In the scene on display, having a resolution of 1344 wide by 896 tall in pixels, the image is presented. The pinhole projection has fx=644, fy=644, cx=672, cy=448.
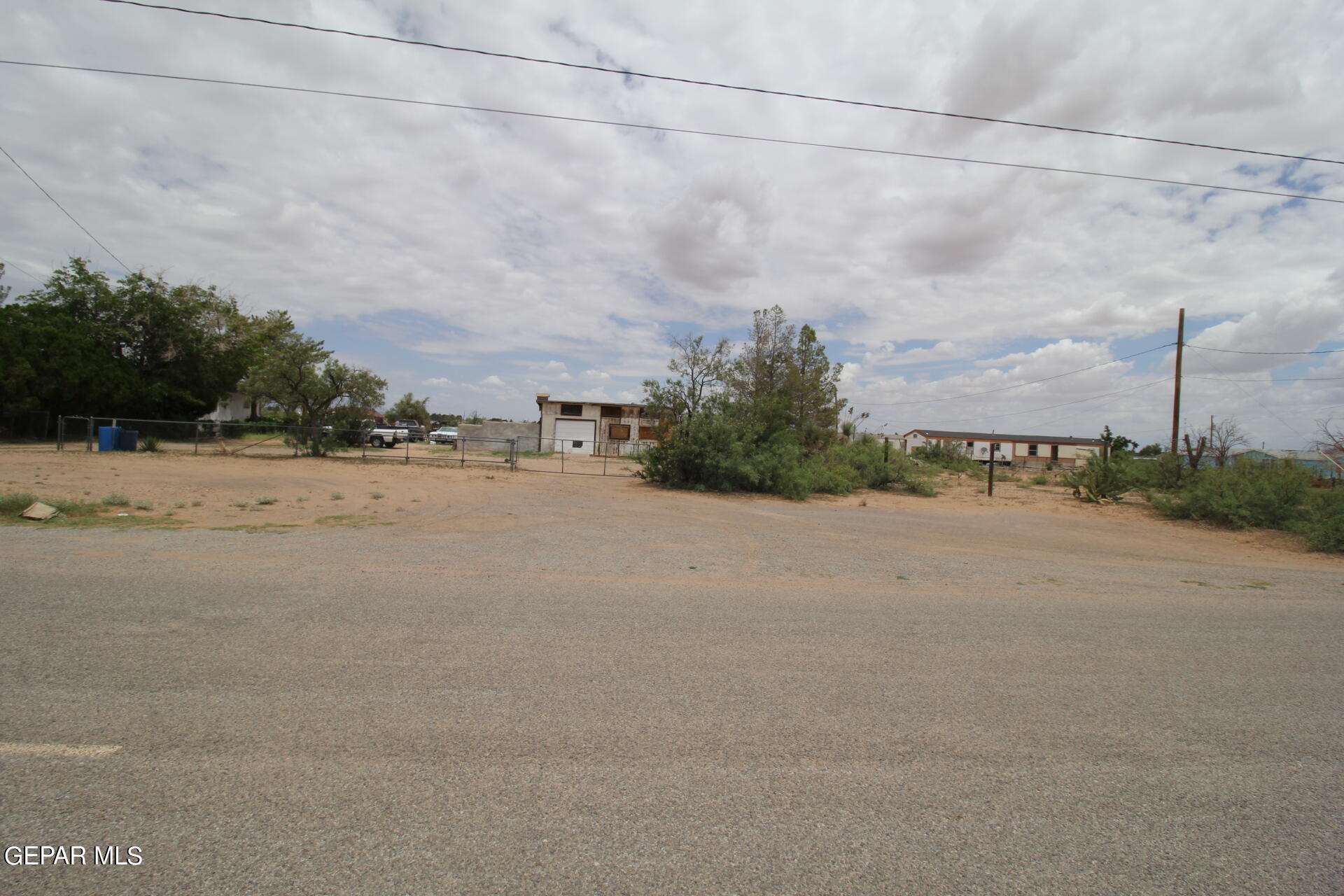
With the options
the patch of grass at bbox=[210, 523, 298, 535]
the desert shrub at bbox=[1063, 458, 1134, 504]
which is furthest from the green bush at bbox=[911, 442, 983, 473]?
the patch of grass at bbox=[210, 523, 298, 535]

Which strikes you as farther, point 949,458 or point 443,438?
point 443,438

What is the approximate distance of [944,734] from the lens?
13.2 ft

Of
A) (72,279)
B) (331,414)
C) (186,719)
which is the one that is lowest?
(186,719)

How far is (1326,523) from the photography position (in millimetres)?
15500

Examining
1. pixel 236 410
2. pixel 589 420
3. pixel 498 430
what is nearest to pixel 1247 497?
pixel 589 420

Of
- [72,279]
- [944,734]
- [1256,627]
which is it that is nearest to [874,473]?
[1256,627]

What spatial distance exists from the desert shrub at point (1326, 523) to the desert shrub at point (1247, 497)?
97 centimetres

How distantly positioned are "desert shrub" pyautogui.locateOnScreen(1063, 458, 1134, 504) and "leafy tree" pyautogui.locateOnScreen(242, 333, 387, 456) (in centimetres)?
3390

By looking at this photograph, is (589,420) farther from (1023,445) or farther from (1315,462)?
(1023,445)

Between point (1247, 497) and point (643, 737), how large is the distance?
74.3 ft

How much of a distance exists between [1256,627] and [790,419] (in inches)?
917

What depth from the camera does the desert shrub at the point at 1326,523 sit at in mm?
15258

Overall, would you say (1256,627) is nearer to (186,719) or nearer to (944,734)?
(944,734)

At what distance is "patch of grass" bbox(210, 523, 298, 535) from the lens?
11039 millimetres
